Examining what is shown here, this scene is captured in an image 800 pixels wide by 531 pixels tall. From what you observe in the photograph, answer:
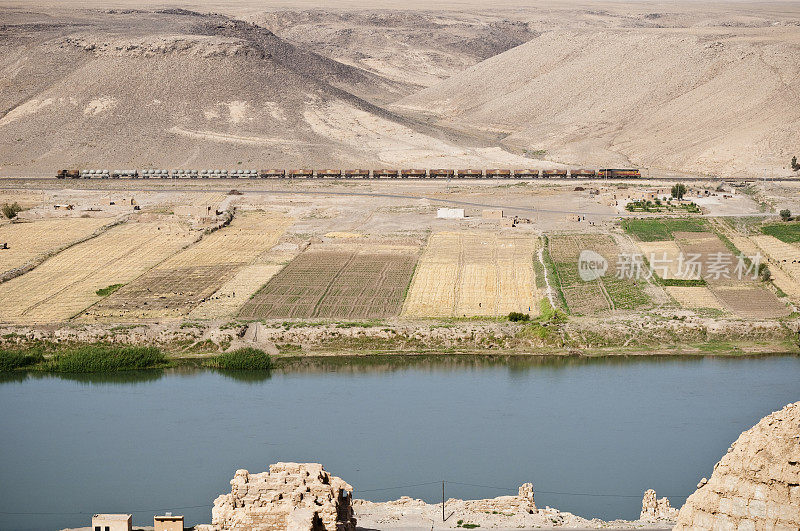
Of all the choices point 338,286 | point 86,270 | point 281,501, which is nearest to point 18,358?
point 86,270

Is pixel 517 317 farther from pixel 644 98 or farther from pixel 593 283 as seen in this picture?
pixel 644 98

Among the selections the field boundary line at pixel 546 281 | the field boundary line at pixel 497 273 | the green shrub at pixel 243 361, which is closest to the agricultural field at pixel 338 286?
the field boundary line at pixel 497 273

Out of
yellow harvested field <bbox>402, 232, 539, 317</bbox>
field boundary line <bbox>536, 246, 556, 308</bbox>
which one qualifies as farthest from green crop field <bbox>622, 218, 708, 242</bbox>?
field boundary line <bbox>536, 246, 556, 308</bbox>

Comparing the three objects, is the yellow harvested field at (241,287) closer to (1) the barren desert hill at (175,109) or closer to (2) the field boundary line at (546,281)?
(2) the field boundary line at (546,281)

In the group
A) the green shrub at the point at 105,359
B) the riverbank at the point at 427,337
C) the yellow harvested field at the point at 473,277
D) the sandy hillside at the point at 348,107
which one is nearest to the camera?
the green shrub at the point at 105,359

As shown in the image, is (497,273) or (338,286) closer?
(338,286)
